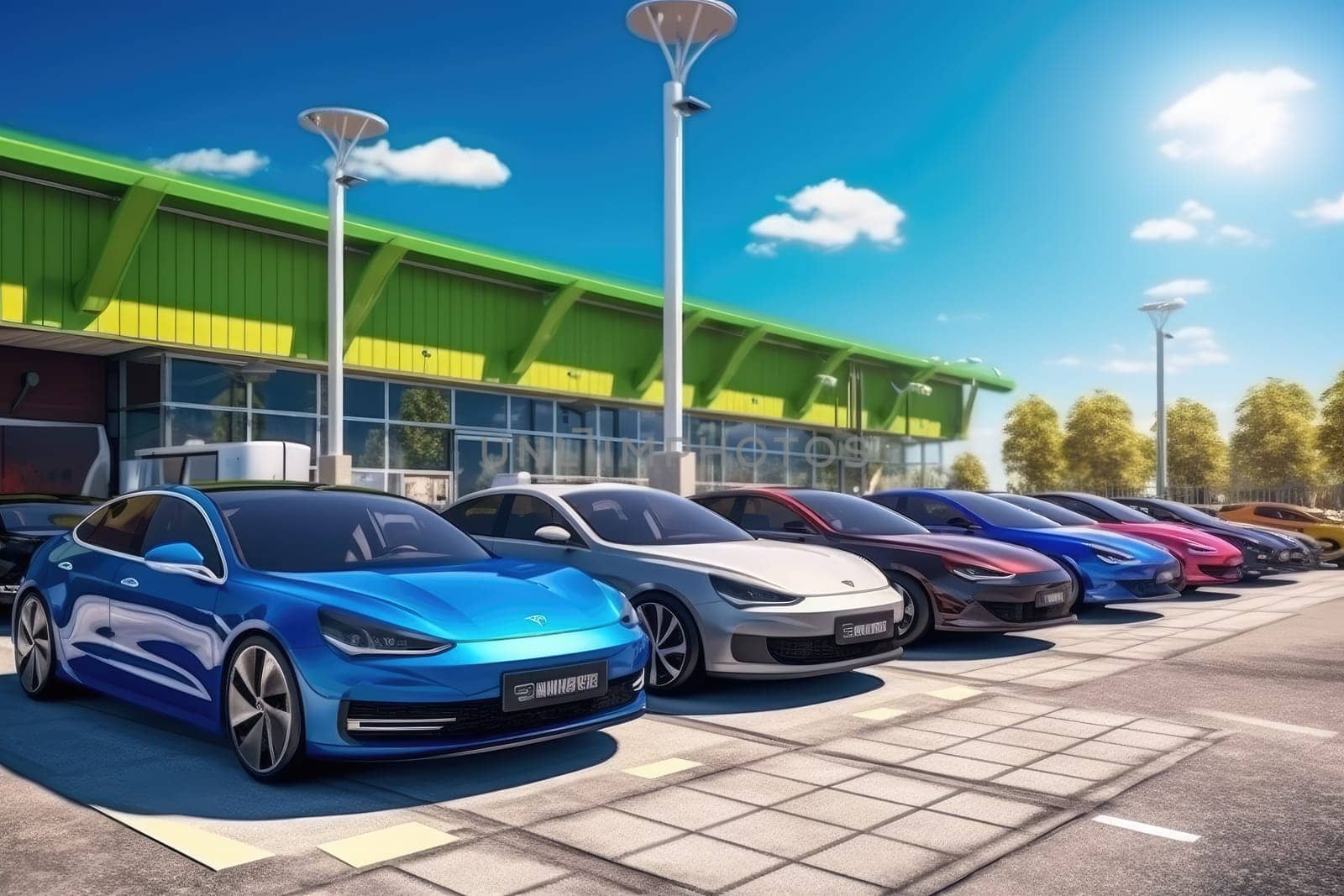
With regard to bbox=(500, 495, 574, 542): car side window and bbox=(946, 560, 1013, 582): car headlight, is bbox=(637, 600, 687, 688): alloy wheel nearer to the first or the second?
bbox=(500, 495, 574, 542): car side window

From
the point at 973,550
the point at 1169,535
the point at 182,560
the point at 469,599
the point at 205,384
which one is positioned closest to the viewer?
the point at 469,599

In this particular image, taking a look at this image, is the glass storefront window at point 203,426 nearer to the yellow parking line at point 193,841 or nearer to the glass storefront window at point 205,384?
the glass storefront window at point 205,384

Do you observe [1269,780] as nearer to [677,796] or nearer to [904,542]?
[677,796]

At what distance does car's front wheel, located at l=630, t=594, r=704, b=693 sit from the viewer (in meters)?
6.98

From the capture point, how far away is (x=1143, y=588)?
11.5 m

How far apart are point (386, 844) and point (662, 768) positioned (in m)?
1.53

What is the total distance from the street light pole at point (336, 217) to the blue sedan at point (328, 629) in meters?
14.9

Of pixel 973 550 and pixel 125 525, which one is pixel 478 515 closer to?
pixel 125 525

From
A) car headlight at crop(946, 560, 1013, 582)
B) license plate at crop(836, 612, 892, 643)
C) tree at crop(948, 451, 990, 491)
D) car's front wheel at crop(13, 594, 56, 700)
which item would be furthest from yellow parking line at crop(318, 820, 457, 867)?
tree at crop(948, 451, 990, 491)

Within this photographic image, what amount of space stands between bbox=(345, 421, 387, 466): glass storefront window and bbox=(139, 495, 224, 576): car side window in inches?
776

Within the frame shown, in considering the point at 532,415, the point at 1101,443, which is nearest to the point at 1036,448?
the point at 1101,443

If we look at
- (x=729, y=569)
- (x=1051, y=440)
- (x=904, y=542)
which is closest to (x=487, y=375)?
(x=904, y=542)

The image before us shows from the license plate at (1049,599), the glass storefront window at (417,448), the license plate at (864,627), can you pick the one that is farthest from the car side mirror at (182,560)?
the glass storefront window at (417,448)

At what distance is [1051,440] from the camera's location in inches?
2601
